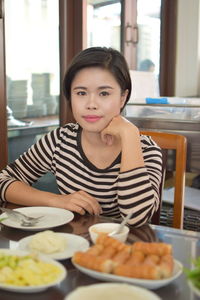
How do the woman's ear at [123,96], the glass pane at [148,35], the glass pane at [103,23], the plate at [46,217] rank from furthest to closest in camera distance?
the glass pane at [148,35] → the glass pane at [103,23] → the woman's ear at [123,96] → the plate at [46,217]

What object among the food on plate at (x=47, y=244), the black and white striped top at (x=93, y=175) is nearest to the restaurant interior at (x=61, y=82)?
the black and white striped top at (x=93, y=175)

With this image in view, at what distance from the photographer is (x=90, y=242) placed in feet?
2.97

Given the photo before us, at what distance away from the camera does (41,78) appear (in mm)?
2406

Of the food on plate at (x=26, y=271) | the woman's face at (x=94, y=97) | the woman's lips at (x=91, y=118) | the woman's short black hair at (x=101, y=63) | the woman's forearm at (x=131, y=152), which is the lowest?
→ the food on plate at (x=26, y=271)

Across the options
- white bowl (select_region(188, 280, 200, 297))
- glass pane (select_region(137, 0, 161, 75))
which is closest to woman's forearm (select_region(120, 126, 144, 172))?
white bowl (select_region(188, 280, 200, 297))

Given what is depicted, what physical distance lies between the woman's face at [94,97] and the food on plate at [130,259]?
571 millimetres

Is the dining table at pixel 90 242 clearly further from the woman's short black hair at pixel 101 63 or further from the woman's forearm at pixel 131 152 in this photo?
the woman's short black hair at pixel 101 63

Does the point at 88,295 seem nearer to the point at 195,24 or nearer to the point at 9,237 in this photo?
the point at 9,237

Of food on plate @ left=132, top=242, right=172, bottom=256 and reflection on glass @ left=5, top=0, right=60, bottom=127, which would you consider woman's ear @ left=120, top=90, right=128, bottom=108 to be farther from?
reflection on glass @ left=5, top=0, right=60, bottom=127

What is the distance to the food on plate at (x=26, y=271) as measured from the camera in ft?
2.09

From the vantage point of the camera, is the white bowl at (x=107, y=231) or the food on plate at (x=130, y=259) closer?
the food on plate at (x=130, y=259)

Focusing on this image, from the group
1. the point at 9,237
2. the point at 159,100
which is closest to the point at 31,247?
the point at 9,237

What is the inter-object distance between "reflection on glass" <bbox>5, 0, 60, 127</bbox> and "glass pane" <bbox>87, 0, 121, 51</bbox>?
11.8 inches

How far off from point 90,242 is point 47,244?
0.14m
